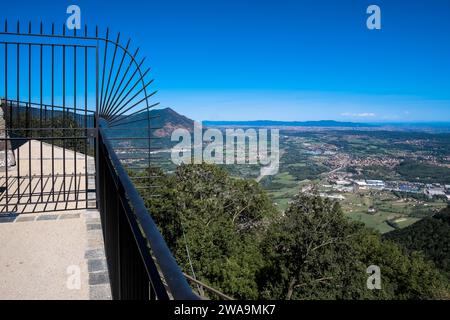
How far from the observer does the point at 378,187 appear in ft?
221

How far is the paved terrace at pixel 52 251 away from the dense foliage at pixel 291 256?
6652 millimetres

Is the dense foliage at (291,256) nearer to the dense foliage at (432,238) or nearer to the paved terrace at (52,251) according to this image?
the paved terrace at (52,251)

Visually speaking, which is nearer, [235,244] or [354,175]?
[235,244]

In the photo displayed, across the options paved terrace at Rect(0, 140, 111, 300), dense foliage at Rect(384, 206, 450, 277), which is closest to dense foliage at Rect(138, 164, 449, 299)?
paved terrace at Rect(0, 140, 111, 300)

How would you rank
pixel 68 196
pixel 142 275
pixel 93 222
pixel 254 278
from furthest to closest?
1. pixel 254 278
2. pixel 68 196
3. pixel 93 222
4. pixel 142 275

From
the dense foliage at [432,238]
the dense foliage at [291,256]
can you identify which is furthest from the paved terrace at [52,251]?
the dense foliage at [432,238]

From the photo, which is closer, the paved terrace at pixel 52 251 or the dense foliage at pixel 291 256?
the paved terrace at pixel 52 251

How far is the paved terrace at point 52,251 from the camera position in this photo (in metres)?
3.09

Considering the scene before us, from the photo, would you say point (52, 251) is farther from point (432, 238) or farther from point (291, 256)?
point (432, 238)

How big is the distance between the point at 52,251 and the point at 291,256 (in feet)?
41.0

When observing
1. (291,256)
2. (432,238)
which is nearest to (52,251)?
(291,256)

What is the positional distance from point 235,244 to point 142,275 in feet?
53.5
